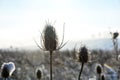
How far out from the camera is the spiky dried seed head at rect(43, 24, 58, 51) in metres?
5.60

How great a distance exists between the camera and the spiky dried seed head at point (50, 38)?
5.60 m

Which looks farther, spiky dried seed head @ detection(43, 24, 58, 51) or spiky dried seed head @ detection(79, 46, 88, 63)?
spiky dried seed head @ detection(79, 46, 88, 63)

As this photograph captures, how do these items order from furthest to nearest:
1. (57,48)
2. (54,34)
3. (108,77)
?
(108,77) → (54,34) → (57,48)

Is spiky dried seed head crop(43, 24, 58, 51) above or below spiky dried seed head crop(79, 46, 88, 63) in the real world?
above

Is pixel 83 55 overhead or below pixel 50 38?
below

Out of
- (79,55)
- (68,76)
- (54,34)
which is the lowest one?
(68,76)

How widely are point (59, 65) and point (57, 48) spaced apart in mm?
15513

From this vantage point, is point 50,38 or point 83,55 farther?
point 50,38

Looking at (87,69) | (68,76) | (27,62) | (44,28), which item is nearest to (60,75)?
(68,76)

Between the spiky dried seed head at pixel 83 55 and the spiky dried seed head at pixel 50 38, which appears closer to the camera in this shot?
the spiky dried seed head at pixel 50 38

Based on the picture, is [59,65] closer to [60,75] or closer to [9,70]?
[60,75]

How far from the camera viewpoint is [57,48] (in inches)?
223

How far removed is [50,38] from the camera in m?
5.94

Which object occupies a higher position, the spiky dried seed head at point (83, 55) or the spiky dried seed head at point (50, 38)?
the spiky dried seed head at point (50, 38)
